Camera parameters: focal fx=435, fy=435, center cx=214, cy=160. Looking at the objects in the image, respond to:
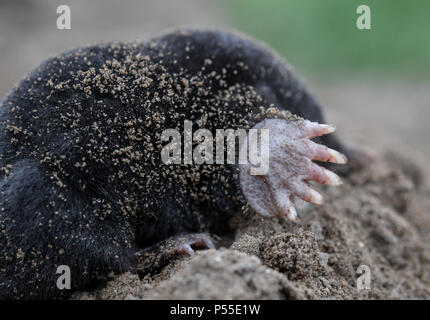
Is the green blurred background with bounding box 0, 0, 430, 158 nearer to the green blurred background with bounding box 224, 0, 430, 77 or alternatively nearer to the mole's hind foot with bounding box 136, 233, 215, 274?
the green blurred background with bounding box 224, 0, 430, 77

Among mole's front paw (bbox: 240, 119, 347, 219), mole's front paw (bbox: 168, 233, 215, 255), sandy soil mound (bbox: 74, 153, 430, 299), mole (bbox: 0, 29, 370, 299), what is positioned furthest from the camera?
mole's front paw (bbox: 240, 119, 347, 219)

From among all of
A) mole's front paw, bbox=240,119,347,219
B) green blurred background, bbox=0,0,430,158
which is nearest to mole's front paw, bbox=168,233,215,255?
mole's front paw, bbox=240,119,347,219

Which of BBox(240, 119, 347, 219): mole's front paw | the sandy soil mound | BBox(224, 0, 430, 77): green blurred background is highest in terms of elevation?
BBox(224, 0, 430, 77): green blurred background

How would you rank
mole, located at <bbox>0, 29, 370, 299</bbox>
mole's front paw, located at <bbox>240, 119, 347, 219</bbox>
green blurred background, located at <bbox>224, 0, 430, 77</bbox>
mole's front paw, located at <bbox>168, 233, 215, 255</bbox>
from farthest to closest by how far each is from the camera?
1. green blurred background, located at <bbox>224, 0, 430, 77</bbox>
2. mole's front paw, located at <bbox>240, 119, 347, 219</bbox>
3. mole's front paw, located at <bbox>168, 233, 215, 255</bbox>
4. mole, located at <bbox>0, 29, 370, 299</bbox>

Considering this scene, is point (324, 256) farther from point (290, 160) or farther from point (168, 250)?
point (168, 250)

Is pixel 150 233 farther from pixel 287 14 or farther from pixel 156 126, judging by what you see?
pixel 287 14

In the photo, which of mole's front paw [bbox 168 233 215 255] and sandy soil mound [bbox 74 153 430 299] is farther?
mole's front paw [bbox 168 233 215 255]

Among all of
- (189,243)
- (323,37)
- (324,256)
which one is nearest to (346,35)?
(323,37)
